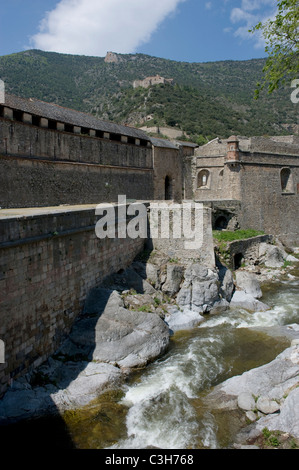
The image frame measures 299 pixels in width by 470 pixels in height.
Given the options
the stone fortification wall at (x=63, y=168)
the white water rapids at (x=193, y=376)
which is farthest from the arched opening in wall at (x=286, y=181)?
the white water rapids at (x=193, y=376)

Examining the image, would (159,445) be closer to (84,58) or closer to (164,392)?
(164,392)

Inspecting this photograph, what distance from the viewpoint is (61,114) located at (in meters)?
16.5

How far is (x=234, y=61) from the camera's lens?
88000 millimetres

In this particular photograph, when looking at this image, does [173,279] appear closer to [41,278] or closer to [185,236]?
[185,236]

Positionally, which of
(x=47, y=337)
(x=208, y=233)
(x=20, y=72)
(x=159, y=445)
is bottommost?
(x=159, y=445)

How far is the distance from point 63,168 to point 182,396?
11.9 metres

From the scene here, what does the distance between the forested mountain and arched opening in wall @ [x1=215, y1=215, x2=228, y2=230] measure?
16.6 metres

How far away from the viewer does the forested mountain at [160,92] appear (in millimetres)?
42562

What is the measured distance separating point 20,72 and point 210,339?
63539 mm

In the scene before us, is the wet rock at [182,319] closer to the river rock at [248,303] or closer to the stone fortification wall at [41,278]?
the river rock at [248,303]

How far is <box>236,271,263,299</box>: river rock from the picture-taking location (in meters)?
14.1

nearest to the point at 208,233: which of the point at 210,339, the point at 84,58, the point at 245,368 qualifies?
the point at 210,339

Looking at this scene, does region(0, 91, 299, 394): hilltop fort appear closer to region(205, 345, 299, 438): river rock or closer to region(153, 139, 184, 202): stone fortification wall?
region(153, 139, 184, 202): stone fortification wall

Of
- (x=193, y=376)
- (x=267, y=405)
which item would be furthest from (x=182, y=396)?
(x=267, y=405)
